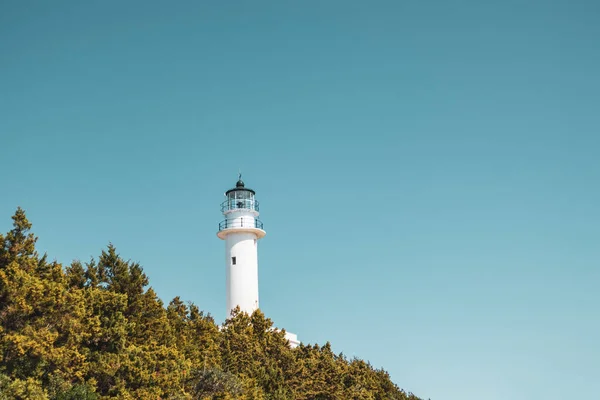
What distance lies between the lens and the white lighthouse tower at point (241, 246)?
158ft

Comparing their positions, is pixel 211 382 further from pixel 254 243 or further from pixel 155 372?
pixel 254 243

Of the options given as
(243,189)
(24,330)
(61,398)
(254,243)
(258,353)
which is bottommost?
(61,398)

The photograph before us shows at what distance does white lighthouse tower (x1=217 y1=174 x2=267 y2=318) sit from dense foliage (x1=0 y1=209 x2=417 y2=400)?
7431 mm

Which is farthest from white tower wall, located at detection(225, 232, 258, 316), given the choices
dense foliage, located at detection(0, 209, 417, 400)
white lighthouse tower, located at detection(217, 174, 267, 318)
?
dense foliage, located at detection(0, 209, 417, 400)

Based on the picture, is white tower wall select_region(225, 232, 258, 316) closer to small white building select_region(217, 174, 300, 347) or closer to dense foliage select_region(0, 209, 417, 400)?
small white building select_region(217, 174, 300, 347)

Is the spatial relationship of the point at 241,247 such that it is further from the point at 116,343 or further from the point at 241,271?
the point at 116,343

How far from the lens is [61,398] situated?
77.6 feet

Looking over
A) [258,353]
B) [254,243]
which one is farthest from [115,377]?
[254,243]

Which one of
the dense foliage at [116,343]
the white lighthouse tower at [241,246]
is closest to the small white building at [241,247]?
the white lighthouse tower at [241,246]

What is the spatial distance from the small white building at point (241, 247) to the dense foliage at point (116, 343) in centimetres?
745

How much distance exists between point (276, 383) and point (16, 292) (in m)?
17.5

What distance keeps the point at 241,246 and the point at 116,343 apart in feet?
74.3

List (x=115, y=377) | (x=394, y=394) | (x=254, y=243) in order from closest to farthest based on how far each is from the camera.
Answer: (x=115, y=377) → (x=254, y=243) → (x=394, y=394)

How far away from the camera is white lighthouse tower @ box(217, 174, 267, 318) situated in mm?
48188
